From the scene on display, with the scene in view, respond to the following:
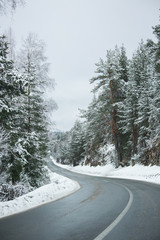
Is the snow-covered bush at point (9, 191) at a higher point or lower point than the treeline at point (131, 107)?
lower

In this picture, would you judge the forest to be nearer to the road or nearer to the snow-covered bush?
the snow-covered bush

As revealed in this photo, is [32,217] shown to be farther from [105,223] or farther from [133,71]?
[133,71]

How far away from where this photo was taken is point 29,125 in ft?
47.1

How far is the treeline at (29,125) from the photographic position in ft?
34.6

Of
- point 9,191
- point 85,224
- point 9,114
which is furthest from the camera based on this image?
point 9,191

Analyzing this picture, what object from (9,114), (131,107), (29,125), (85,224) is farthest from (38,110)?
(131,107)

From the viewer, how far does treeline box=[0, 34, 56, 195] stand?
10.5 meters

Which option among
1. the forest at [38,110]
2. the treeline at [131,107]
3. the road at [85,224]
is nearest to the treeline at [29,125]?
the forest at [38,110]

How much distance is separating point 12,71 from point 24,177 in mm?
7248

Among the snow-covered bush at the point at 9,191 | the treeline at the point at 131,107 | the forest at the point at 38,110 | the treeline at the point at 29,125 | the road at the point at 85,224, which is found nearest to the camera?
the road at the point at 85,224

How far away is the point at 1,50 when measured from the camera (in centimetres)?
915

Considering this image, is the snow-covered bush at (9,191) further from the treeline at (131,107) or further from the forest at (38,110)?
the treeline at (131,107)

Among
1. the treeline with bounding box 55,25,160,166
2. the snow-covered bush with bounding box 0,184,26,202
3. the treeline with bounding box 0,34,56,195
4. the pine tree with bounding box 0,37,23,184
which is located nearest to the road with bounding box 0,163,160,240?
the pine tree with bounding box 0,37,23,184

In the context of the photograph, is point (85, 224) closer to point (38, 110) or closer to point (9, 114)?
point (9, 114)
